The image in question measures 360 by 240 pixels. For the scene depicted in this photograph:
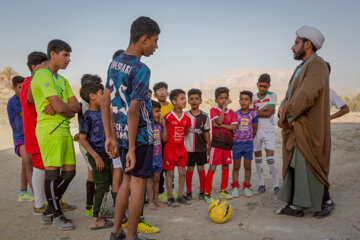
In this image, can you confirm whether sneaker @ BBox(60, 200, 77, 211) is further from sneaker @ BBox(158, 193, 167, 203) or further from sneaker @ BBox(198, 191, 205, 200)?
sneaker @ BBox(198, 191, 205, 200)

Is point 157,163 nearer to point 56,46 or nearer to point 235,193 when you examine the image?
point 235,193

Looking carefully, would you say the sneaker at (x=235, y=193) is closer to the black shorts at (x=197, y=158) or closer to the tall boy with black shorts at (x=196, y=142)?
the tall boy with black shorts at (x=196, y=142)

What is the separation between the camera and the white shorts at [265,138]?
556cm

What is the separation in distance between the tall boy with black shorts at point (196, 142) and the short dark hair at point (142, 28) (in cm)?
235

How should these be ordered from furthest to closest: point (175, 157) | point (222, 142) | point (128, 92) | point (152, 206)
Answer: point (222, 142) < point (175, 157) < point (152, 206) < point (128, 92)

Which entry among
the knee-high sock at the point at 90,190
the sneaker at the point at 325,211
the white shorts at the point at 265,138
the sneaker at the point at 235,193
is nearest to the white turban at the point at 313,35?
the white shorts at the point at 265,138

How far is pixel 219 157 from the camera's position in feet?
17.3

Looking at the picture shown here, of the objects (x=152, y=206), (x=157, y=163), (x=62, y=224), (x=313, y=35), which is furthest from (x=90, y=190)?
(x=313, y=35)

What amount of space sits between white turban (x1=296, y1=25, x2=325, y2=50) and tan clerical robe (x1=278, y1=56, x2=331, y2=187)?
0.82 feet

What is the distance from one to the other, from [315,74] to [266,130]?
1.92 metres

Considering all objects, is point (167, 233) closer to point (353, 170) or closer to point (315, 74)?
point (315, 74)

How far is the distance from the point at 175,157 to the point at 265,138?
6.33ft

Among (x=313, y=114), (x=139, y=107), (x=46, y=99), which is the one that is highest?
(x=46, y=99)

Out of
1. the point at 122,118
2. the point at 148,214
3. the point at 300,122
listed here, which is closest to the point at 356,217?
the point at 300,122
